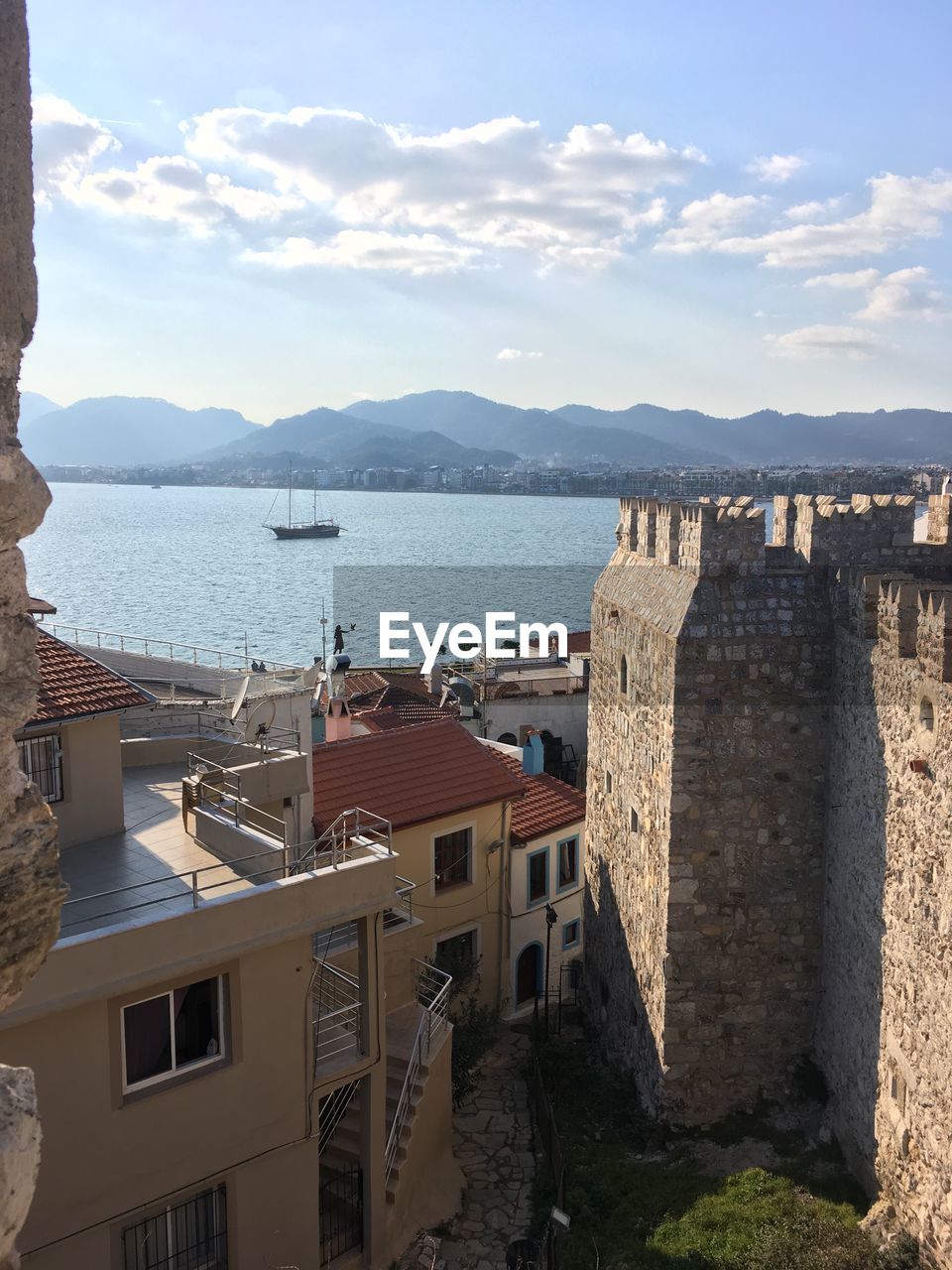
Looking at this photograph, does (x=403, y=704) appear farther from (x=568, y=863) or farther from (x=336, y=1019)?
(x=336, y=1019)

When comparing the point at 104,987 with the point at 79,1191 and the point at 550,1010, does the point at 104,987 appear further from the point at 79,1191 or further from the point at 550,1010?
the point at 550,1010

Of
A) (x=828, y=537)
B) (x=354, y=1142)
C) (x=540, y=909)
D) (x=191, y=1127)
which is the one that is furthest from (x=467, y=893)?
(x=828, y=537)

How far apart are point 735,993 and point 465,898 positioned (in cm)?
624

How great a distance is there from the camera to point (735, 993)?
41.2 feet

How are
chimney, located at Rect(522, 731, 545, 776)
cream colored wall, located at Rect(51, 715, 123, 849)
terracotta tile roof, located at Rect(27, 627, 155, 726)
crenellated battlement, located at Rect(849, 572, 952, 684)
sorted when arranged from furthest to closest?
chimney, located at Rect(522, 731, 545, 776) → cream colored wall, located at Rect(51, 715, 123, 849) → terracotta tile roof, located at Rect(27, 627, 155, 726) → crenellated battlement, located at Rect(849, 572, 952, 684)

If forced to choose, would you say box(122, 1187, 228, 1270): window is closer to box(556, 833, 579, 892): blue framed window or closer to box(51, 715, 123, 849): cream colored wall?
box(51, 715, 123, 849): cream colored wall

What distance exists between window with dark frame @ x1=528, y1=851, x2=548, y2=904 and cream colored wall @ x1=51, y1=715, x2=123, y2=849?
890 cm

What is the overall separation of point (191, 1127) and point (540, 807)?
451 inches

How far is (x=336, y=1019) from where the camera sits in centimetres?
1186

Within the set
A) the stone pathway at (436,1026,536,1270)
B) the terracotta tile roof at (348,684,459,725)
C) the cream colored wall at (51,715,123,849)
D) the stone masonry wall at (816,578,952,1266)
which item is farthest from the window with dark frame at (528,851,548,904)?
the cream colored wall at (51,715,123,849)

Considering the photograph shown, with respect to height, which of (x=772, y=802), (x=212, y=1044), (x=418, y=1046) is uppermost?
(x=772, y=802)

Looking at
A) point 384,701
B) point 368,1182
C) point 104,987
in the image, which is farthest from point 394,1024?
point 384,701

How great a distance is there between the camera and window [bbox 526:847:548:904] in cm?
1934

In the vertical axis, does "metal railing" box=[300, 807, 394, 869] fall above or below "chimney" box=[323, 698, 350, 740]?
above
